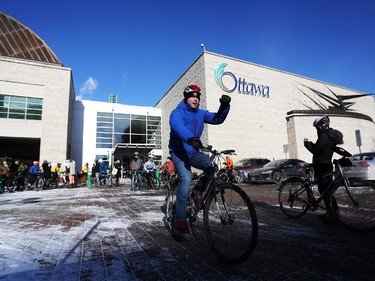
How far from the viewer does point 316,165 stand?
469 centimetres

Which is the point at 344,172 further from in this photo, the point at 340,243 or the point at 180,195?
the point at 180,195

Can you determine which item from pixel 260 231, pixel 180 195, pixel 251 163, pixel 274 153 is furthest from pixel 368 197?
pixel 274 153

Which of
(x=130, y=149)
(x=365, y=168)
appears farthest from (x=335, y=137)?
(x=130, y=149)

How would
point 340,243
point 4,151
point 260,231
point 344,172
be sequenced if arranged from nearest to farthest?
point 340,243, point 260,231, point 344,172, point 4,151

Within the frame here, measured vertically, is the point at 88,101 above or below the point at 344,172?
above

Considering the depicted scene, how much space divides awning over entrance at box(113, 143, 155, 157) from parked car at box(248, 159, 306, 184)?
47.5 feet

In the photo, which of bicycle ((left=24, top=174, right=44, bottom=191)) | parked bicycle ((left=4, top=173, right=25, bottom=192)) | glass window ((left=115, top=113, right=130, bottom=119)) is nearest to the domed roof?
glass window ((left=115, top=113, right=130, bottom=119))

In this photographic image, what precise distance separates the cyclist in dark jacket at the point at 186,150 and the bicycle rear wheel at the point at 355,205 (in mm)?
2369

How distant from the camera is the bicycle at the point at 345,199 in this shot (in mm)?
3799

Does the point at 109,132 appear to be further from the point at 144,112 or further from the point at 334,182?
the point at 334,182

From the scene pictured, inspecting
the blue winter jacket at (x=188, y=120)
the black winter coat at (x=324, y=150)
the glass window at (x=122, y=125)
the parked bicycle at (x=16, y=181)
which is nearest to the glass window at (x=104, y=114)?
the glass window at (x=122, y=125)

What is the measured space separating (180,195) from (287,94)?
31.4 meters

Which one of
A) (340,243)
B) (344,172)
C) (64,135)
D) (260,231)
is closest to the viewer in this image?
(340,243)

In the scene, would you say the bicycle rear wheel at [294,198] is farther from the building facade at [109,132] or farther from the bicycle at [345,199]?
the building facade at [109,132]
